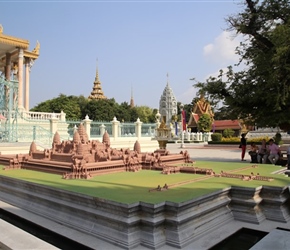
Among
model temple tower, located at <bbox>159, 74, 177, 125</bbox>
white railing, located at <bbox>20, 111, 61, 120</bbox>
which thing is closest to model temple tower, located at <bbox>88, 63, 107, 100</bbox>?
model temple tower, located at <bbox>159, 74, 177, 125</bbox>

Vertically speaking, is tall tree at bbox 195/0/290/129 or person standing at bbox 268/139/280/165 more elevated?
tall tree at bbox 195/0/290/129

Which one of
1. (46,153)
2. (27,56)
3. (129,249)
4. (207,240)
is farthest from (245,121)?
(27,56)

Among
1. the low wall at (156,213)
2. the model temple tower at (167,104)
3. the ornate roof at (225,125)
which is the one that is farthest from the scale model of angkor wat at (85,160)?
the model temple tower at (167,104)

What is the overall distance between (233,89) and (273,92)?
201 centimetres

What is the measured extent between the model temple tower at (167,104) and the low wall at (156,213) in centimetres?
5245

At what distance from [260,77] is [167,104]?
47.5 m

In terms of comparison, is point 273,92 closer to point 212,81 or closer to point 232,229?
point 212,81

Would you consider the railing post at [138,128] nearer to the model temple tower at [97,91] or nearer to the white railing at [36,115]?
the white railing at [36,115]

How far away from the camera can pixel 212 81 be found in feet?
40.5

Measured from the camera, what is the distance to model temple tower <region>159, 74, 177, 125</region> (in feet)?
192

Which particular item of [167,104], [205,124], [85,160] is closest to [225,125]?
[205,124]

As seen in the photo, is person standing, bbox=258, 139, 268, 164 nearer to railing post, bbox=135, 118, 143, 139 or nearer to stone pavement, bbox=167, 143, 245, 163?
stone pavement, bbox=167, 143, 245, 163

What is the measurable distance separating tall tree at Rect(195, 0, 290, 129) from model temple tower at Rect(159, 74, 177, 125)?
4535 cm

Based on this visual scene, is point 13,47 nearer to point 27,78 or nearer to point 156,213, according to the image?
point 27,78
